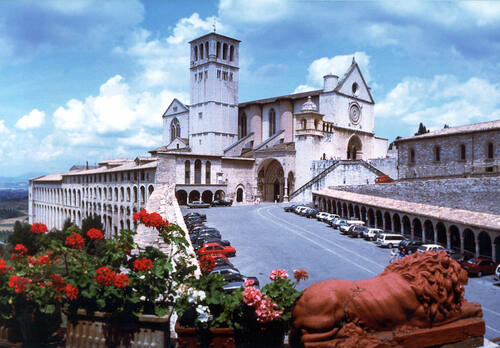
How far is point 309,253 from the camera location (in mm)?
27891

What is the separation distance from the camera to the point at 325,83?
219ft

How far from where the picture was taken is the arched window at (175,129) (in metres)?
84.0

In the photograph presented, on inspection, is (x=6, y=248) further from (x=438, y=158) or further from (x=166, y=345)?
(x=438, y=158)

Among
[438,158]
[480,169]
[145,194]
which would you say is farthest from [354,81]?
[145,194]

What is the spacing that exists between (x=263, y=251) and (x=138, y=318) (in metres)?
22.7

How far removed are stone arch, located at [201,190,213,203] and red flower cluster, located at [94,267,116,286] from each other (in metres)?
54.2

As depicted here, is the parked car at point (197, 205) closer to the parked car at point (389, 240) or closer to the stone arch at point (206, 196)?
the stone arch at point (206, 196)

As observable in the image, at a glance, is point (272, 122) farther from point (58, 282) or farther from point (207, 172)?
point (58, 282)

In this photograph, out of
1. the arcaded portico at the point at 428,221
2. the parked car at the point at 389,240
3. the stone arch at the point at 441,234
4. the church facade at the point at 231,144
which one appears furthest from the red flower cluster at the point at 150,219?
the church facade at the point at 231,144

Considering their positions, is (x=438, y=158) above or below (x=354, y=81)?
below

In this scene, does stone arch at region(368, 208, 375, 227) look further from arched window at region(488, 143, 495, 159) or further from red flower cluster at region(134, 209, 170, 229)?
red flower cluster at region(134, 209, 170, 229)

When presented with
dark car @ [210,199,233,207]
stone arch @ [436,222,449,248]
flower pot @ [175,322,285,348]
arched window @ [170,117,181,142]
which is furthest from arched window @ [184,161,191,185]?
flower pot @ [175,322,285,348]

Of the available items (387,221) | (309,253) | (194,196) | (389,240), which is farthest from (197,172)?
(309,253)

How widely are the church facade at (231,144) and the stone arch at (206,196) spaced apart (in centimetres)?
14
